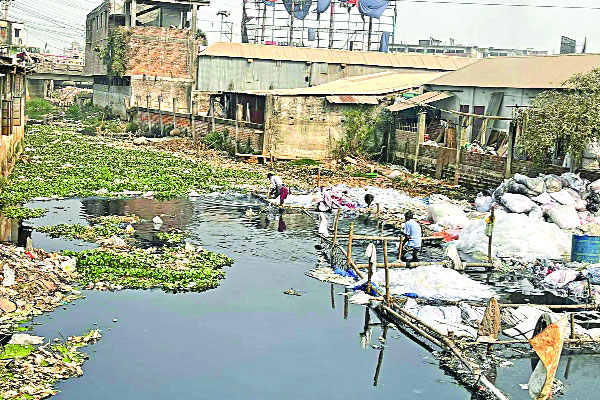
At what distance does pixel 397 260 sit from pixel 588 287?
159 inches

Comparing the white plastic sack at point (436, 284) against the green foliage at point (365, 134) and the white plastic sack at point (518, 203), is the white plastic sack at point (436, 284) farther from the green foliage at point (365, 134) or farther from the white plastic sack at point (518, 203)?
the green foliage at point (365, 134)

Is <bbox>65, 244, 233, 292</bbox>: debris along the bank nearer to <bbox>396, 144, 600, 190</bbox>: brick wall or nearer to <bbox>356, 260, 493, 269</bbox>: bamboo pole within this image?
<bbox>356, 260, 493, 269</bbox>: bamboo pole

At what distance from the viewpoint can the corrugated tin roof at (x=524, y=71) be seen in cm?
2817

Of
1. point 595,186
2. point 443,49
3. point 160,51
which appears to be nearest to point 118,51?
point 160,51

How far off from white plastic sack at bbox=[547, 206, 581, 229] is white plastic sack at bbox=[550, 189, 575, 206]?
45cm

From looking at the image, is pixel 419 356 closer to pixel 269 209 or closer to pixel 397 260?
pixel 397 260

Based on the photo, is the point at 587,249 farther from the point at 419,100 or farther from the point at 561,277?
the point at 419,100

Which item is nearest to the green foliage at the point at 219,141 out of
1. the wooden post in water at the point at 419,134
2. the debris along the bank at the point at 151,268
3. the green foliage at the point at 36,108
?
the wooden post in water at the point at 419,134

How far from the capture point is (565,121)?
21.5 meters

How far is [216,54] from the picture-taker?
47.3 meters

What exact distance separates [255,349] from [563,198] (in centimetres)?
1189

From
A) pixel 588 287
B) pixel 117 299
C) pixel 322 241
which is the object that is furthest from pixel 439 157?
pixel 117 299

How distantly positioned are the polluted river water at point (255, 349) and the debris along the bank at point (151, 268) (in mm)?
306

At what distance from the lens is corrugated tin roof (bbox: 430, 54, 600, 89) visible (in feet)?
92.4
